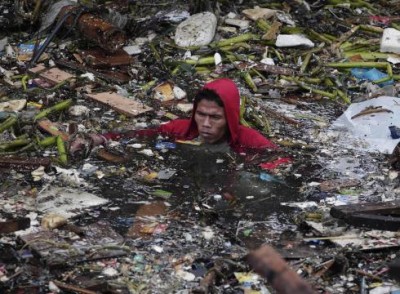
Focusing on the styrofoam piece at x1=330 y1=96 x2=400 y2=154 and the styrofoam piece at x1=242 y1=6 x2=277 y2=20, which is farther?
the styrofoam piece at x1=242 y1=6 x2=277 y2=20

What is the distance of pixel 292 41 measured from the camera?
1002 cm

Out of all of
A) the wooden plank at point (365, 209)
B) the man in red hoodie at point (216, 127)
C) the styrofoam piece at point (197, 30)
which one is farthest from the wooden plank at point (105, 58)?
the wooden plank at point (365, 209)

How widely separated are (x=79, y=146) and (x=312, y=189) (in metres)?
2.09

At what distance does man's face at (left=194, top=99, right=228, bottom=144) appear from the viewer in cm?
702

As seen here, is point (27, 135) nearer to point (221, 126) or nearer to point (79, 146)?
point (79, 146)

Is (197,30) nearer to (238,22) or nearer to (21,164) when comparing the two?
(238,22)

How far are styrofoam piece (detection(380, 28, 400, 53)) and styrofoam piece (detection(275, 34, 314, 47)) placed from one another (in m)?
0.89

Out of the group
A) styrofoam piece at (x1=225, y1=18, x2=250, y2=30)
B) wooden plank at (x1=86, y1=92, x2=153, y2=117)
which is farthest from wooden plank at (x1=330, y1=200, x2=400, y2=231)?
styrofoam piece at (x1=225, y1=18, x2=250, y2=30)

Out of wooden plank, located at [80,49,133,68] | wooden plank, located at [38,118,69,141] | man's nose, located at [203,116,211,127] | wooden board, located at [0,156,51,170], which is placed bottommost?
wooden plank, located at [80,49,133,68]

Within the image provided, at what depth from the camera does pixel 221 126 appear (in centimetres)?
709

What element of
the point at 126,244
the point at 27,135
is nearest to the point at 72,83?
the point at 27,135

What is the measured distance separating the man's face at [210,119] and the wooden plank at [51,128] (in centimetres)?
124

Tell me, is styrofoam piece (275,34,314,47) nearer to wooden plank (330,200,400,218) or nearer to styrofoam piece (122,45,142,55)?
styrofoam piece (122,45,142,55)

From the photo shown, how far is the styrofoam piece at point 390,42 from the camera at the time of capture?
990cm
